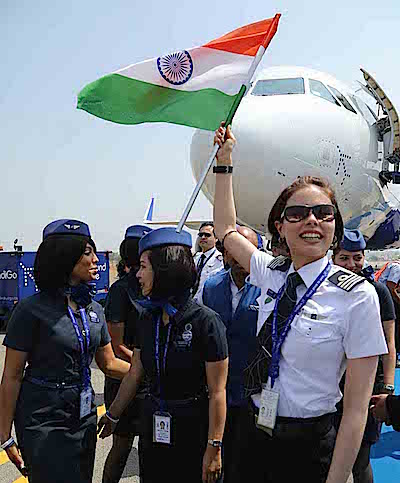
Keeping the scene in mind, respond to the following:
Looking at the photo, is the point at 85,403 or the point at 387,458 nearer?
the point at 85,403

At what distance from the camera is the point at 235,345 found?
10.1 feet

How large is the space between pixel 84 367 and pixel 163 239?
2.44 feet

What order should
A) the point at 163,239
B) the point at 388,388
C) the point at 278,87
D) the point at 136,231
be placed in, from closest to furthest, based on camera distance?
the point at 163,239 < the point at 388,388 < the point at 136,231 < the point at 278,87

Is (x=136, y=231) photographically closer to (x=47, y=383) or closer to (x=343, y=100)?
(x=47, y=383)

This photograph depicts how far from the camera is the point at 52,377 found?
8.14ft

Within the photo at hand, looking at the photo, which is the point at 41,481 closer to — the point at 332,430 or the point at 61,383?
the point at 61,383

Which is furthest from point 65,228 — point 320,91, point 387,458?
point 320,91

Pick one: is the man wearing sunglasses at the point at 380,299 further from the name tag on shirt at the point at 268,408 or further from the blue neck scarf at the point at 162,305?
the name tag on shirt at the point at 268,408

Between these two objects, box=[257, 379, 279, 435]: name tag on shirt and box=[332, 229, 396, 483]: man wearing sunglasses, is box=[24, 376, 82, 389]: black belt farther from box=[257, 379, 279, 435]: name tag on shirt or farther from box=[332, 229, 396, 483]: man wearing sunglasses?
box=[332, 229, 396, 483]: man wearing sunglasses

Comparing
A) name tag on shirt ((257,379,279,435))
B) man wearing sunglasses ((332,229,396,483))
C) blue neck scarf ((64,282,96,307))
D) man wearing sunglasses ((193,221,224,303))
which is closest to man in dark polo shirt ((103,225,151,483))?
blue neck scarf ((64,282,96,307))

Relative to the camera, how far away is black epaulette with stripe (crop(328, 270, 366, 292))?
188cm

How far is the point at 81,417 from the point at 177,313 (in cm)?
69

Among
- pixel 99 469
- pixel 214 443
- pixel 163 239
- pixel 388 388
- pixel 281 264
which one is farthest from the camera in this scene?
pixel 99 469

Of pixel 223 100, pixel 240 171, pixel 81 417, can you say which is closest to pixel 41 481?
pixel 81 417
